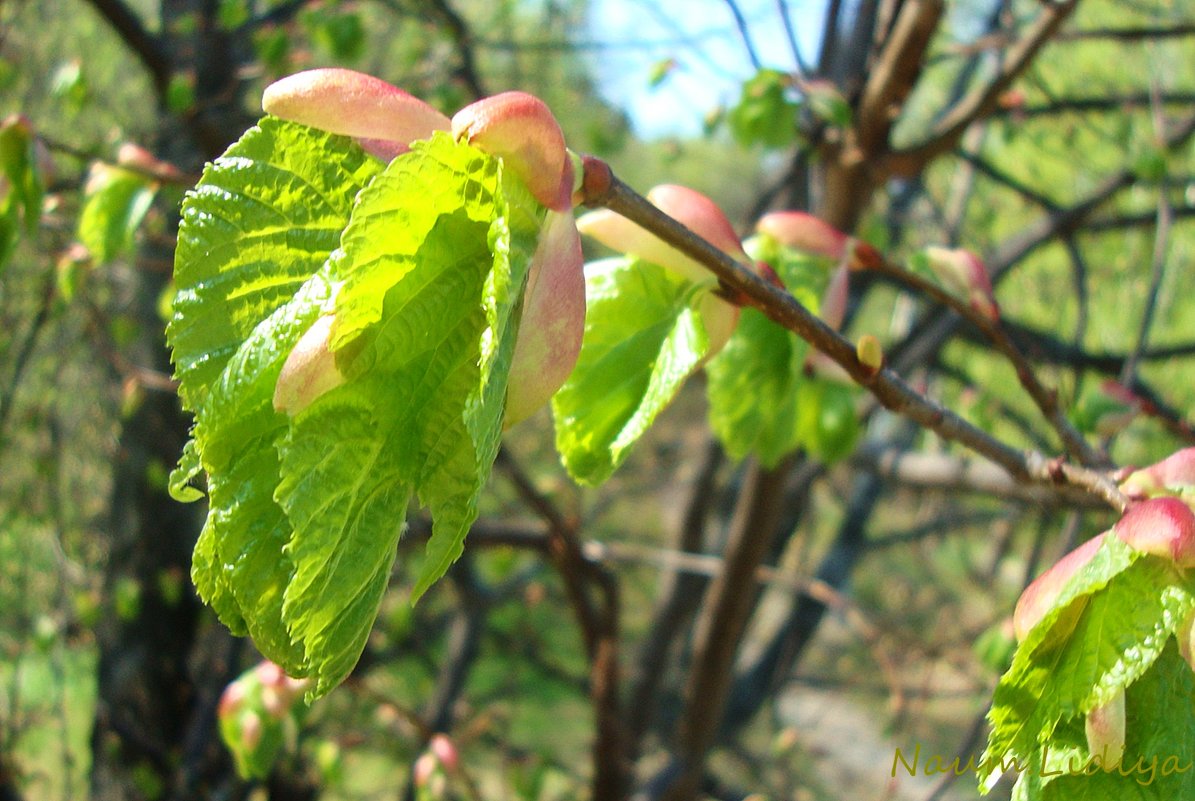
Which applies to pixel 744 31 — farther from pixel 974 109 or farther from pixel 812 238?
pixel 812 238

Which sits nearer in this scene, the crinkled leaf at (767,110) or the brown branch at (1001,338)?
the brown branch at (1001,338)

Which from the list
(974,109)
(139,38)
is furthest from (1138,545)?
(139,38)

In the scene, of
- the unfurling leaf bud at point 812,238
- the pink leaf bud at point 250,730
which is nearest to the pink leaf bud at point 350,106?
the unfurling leaf bud at point 812,238

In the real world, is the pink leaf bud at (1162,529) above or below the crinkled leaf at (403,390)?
below

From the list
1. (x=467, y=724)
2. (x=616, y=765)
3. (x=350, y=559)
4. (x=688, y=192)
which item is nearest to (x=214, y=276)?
(x=350, y=559)

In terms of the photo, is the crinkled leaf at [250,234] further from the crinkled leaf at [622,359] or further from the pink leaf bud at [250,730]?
the pink leaf bud at [250,730]

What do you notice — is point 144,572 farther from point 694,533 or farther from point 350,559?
point 350,559

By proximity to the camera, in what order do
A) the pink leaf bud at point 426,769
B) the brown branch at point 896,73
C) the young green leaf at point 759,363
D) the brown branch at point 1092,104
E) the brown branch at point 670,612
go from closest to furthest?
the young green leaf at point 759,363 → the brown branch at point 896,73 → the pink leaf bud at point 426,769 → the brown branch at point 1092,104 → the brown branch at point 670,612

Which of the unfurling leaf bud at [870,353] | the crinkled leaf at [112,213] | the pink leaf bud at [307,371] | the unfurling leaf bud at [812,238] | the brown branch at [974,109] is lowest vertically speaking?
the pink leaf bud at [307,371]
